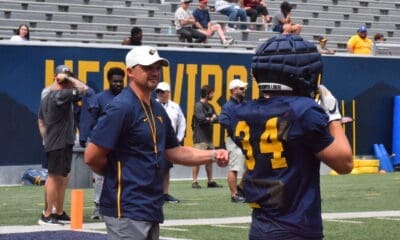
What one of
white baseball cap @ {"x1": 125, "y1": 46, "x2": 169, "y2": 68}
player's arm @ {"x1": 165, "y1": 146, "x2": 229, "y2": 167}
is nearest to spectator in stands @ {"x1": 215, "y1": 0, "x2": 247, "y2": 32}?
player's arm @ {"x1": 165, "y1": 146, "x2": 229, "y2": 167}

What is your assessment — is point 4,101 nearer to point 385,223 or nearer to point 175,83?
point 175,83

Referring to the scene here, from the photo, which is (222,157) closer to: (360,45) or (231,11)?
(360,45)

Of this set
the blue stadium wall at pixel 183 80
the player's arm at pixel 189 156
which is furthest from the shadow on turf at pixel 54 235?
the blue stadium wall at pixel 183 80

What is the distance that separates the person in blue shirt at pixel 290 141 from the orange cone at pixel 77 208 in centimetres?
609

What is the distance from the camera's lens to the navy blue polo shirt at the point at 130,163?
6.66m

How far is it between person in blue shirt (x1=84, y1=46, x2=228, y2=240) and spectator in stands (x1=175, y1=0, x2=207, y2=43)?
55.7 feet

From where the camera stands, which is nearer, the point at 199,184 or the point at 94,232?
the point at 94,232

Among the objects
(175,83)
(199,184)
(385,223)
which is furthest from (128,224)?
(175,83)

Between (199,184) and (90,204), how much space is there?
4.78 m

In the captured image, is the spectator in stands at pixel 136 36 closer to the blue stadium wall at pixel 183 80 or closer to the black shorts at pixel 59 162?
the blue stadium wall at pixel 183 80

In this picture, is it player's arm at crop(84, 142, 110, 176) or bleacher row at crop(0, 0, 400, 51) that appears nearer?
player's arm at crop(84, 142, 110, 176)

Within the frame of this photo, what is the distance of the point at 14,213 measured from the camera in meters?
14.0

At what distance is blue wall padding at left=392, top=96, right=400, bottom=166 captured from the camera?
2448 centimetres

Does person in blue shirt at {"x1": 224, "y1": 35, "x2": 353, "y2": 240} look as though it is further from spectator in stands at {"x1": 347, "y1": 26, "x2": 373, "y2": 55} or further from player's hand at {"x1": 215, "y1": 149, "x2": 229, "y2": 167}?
spectator in stands at {"x1": 347, "y1": 26, "x2": 373, "y2": 55}
